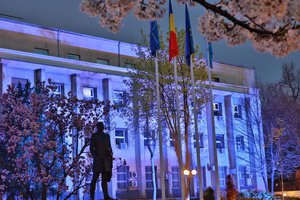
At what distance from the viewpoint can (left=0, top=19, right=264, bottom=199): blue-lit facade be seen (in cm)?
3778

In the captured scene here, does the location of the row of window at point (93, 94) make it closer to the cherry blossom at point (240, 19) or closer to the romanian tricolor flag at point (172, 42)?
the romanian tricolor flag at point (172, 42)

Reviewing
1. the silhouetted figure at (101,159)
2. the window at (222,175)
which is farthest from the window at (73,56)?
the silhouetted figure at (101,159)

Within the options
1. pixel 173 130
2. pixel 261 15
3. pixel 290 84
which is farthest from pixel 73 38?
pixel 261 15

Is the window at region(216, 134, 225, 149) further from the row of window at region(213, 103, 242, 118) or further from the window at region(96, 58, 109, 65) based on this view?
the window at region(96, 58, 109, 65)

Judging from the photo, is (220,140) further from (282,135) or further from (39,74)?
(39,74)

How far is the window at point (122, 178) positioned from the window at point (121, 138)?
1751 millimetres

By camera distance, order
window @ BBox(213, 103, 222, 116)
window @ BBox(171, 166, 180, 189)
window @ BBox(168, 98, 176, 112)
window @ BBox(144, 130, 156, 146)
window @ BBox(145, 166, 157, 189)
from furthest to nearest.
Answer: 1. window @ BBox(213, 103, 222, 116)
2. window @ BBox(171, 166, 180, 189)
3. window @ BBox(145, 166, 157, 189)
4. window @ BBox(144, 130, 156, 146)
5. window @ BBox(168, 98, 176, 112)

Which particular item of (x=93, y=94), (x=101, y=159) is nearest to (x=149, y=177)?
(x=93, y=94)

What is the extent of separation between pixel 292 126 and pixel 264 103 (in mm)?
4611

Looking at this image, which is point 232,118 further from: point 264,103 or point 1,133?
point 1,133

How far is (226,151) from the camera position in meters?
52.9

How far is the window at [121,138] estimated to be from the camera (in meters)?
42.8

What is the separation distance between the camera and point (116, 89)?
43.2 meters

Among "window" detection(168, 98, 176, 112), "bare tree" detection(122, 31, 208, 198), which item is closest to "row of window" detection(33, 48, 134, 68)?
"bare tree" detection(122, 31, 208, 198)
